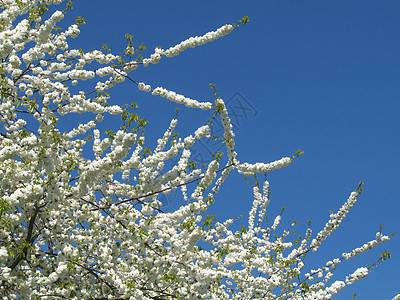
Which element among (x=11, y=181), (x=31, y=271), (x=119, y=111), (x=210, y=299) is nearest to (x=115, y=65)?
(x=119, y=111)

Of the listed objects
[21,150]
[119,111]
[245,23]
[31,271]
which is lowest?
[31,271]

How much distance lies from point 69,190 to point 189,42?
152 inches

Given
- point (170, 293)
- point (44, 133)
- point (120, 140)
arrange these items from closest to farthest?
point (44, 133) < point (120, 140) < point (170, 293)

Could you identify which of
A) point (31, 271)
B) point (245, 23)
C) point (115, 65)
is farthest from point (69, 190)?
point (245, 23)

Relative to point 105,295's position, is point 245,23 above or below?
above

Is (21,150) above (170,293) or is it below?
above

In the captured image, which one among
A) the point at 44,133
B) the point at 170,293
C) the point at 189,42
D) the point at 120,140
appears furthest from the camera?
the point at 189,42

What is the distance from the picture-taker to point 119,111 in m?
7.69

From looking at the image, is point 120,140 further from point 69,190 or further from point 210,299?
point 210,299

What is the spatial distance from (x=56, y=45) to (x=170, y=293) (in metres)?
5.32

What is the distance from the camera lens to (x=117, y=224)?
7.11 meters

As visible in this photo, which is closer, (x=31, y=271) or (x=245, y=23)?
(x=31, y=271)

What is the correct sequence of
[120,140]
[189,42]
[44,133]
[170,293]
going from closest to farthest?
[44,133]
[120,140]
[170,293]
[189,42]

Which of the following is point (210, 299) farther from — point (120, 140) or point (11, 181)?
point (11, 181)
